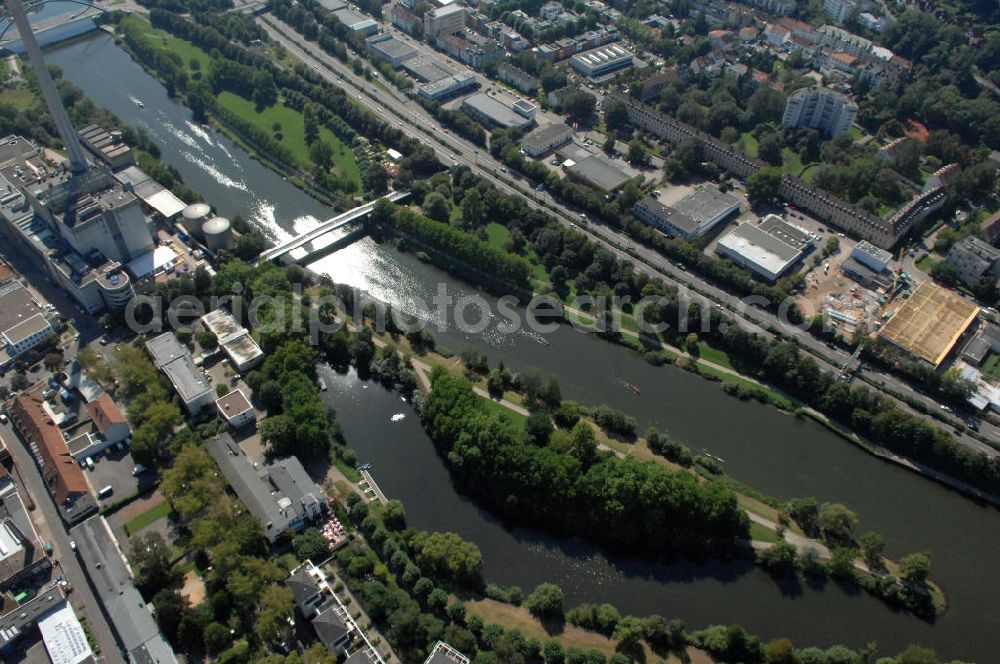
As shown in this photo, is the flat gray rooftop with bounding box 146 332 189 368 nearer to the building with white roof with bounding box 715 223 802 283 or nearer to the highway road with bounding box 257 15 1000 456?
the highway road with bounding box 257 15 1000 456

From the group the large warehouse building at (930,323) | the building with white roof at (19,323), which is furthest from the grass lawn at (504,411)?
the building with white roof at (19,323)

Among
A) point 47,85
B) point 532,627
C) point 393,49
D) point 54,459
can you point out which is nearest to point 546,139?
point 393,49

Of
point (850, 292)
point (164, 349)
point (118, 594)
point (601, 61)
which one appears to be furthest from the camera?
point (601, 61)

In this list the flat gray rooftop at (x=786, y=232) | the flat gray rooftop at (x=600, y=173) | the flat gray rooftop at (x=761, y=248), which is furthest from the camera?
the flat gray rooftop at (x=600, y=173)

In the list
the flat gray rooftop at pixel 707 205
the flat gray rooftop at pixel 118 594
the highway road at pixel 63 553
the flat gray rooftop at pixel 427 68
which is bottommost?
the highway road at pixel 63 553

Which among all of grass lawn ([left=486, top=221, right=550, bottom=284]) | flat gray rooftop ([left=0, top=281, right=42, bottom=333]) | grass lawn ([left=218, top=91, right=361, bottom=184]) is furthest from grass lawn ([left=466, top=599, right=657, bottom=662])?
grass lawn ([left=218, top=91, right=361, bottom=184])

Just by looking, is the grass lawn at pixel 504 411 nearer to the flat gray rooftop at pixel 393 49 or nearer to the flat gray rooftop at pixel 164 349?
the flat gray rooftop at pixel 164 349

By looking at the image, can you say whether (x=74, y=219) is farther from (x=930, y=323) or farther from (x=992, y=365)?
(x=992, y=365)
